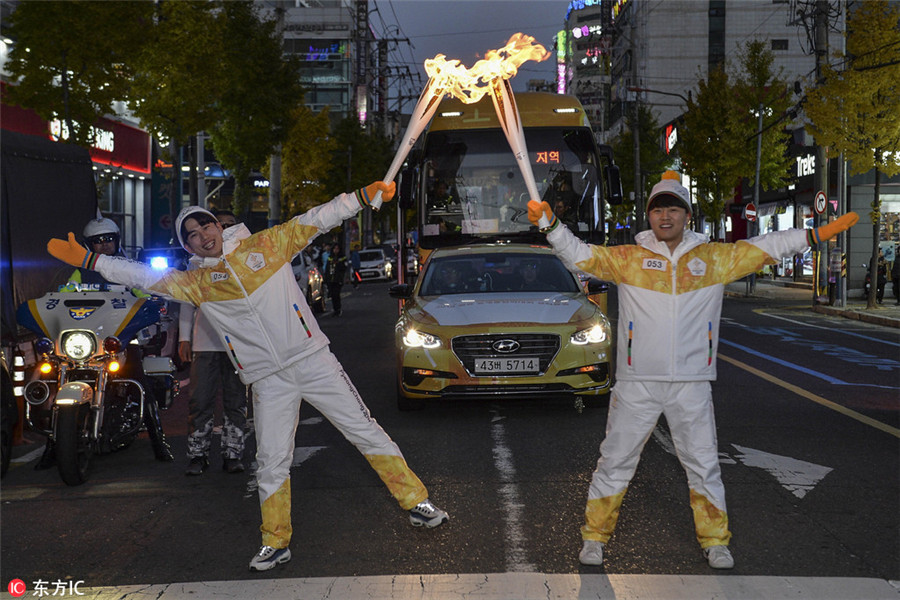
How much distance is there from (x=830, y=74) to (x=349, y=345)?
17094 mm

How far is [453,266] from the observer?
447 inches

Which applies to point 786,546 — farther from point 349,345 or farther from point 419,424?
point 349,345

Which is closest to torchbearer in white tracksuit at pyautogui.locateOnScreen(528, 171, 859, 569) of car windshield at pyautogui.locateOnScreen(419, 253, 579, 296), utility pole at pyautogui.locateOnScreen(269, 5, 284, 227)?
car windshield at pyautogui.locateOnScreen(419, 253, 579, 296)

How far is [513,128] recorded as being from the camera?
5.10 m

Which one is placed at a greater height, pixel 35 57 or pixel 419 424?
→ pixel 35 57

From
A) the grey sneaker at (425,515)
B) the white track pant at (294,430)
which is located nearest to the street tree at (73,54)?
the white track pant at (294,430)

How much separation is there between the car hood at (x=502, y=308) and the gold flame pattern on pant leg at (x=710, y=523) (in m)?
4.40

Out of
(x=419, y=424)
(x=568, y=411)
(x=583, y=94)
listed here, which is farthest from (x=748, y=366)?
(x=583, y=94)

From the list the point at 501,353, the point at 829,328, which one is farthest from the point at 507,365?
the point at 829,328

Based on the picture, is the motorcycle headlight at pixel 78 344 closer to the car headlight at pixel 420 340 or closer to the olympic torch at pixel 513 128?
the car headlight at pixel 420 340

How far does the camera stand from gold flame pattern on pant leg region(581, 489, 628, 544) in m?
5.23

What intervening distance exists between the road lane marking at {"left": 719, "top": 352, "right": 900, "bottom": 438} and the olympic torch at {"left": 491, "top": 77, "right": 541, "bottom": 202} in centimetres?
526

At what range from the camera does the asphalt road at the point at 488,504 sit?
526cm

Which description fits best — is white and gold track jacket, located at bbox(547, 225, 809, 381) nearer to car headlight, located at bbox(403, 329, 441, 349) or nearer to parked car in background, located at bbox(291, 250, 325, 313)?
car headlight, located at bbox(403, 329, 441, 349)
